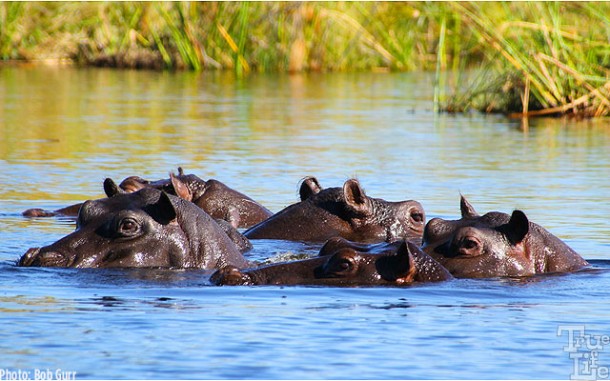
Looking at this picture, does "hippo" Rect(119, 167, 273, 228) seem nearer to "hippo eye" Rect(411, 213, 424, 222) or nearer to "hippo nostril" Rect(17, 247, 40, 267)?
"hippo eye" Rect(411, 213, 424, 222)

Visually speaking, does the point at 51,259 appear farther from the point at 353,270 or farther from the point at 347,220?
the point at 347,220

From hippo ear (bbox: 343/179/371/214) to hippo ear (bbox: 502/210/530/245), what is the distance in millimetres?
2134

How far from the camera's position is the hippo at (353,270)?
303 inches

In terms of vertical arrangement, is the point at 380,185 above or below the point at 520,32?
below

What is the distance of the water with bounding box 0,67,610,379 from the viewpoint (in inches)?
252

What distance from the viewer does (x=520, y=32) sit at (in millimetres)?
20938

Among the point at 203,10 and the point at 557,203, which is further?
the point at 203,10

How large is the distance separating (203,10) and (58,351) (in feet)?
95.1

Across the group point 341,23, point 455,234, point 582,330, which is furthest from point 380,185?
point 341,23

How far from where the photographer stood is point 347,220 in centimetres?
1035

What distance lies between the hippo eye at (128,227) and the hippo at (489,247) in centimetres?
180

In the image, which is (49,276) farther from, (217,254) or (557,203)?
(557,203)

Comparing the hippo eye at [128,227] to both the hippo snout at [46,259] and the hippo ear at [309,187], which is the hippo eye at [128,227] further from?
the hippo ear at [309,187]

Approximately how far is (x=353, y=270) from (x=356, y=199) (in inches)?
102
